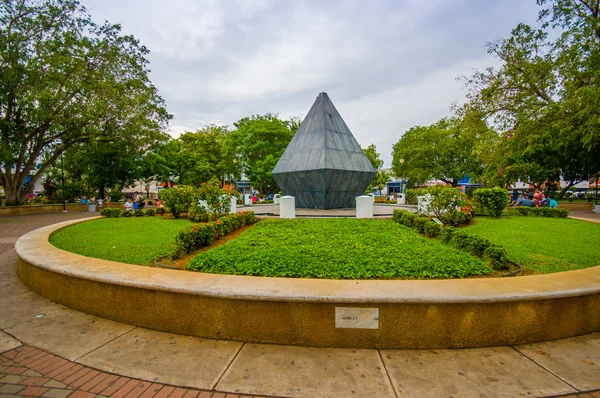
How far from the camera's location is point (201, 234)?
6.34 m

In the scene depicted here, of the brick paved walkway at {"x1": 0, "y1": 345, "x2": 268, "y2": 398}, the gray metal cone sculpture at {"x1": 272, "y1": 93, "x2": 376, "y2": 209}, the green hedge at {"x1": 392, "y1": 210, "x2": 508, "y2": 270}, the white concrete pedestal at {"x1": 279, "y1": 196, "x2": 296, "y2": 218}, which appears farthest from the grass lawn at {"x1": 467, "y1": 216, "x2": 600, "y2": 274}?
the gray metal cone sculpture at {"x1": 272, "y1": 93, "x2": 376, "y2": 209}

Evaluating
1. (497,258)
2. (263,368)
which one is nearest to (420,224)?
(497,258)

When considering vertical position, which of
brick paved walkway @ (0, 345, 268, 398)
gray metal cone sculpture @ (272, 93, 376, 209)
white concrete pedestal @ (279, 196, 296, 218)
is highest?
gray metal cone sculpture @ (272, 93, 376, 209)

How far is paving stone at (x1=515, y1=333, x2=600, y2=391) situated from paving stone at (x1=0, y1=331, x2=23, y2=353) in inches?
212

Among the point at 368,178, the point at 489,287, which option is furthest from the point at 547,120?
the point at 489,287

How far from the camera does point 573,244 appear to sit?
21.1 feet

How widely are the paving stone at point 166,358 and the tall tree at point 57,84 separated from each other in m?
21.1

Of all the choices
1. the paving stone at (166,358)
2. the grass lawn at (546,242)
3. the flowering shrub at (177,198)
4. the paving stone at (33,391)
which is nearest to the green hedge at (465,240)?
the grass lawn at (546,242)

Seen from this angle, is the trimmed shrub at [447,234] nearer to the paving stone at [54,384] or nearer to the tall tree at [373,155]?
the paving stone at [54,384]

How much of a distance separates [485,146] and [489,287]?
76.3 ft

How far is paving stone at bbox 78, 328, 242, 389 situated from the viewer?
8.71ft

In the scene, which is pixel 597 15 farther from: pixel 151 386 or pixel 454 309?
pixel 151 386

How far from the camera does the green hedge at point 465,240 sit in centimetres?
472

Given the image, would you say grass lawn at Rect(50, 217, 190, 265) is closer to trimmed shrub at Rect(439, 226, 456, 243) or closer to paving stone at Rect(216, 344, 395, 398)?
paving stone at Rect(216, 344, 395, 398)
